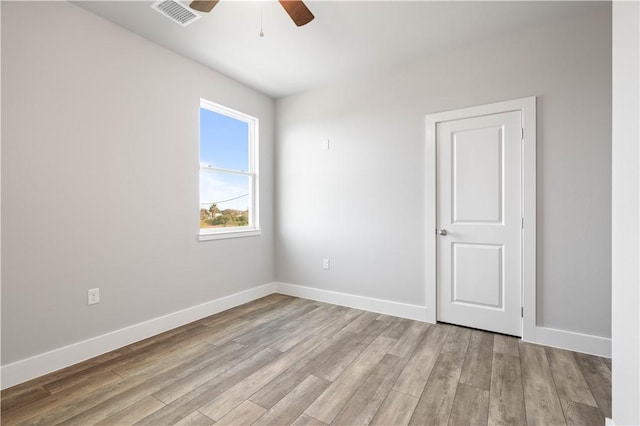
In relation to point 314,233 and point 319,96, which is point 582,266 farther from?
point 319,96

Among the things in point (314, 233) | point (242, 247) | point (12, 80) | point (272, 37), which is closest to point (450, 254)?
point (314, 233)

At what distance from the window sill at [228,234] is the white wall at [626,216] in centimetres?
315

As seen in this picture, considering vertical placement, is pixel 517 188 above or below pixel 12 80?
below

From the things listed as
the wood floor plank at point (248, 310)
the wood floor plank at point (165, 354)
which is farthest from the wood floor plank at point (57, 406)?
the wood floor plank at point (248, 310)

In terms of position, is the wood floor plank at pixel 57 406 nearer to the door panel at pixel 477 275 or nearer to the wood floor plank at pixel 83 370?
the wood floor plank at pixel 83 370

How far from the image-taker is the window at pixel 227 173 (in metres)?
3.28

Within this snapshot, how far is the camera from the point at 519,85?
2.59 m

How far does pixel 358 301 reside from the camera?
11.3 feet

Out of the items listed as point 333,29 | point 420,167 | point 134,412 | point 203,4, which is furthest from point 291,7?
point 134,412

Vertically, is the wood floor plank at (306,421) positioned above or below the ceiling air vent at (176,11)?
below

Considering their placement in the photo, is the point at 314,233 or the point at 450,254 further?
the point at 314,233

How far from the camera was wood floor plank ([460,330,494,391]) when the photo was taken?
195 cm

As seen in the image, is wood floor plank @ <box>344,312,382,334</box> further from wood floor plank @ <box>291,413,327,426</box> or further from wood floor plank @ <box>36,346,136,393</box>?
wood floor plank @ <box>36,346,136,393</box>

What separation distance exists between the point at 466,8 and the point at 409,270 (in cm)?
234
